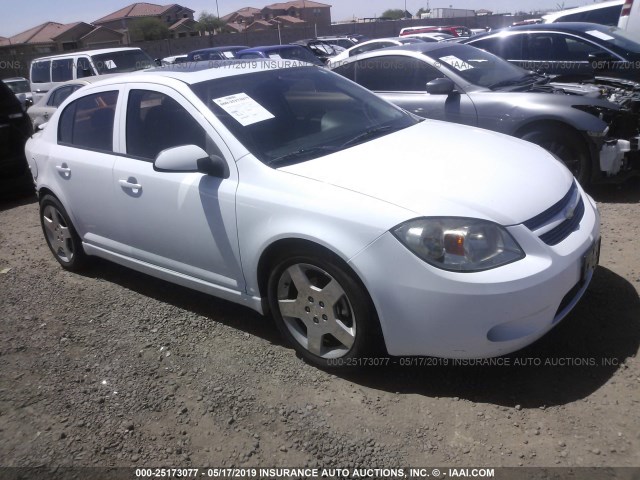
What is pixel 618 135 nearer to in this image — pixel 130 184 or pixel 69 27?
pixel 130 184

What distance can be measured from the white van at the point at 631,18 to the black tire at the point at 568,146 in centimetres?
419

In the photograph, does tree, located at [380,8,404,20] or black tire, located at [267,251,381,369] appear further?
tree, located at [380,8,404,20]

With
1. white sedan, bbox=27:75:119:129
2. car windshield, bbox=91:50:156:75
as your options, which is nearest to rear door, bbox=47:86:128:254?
white sedan, bbox=27:75:119:129

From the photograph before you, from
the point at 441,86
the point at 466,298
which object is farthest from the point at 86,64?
the point at 466,298

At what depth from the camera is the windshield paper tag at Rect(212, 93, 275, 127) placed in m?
3.28

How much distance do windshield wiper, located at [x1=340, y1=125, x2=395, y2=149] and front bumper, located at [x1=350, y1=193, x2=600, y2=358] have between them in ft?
3.16

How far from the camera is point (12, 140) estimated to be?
7324 mm

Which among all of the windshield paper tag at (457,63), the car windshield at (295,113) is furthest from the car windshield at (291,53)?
the car windshield at (295,113)

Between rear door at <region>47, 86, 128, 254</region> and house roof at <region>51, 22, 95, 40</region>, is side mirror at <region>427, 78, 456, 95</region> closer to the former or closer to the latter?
rear door at <region>47, 86, 128, 254</region>

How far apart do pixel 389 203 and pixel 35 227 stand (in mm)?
5159

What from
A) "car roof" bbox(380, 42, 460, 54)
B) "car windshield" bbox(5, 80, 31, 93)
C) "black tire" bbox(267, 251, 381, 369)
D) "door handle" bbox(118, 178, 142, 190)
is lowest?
"car windshield" bbox(5, 80, 31, 93)

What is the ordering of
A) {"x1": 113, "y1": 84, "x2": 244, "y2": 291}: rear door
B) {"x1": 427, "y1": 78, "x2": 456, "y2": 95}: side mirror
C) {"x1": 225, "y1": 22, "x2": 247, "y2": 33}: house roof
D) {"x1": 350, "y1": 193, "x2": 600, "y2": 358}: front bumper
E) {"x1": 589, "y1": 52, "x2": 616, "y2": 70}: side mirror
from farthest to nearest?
{"x1": 225, "y1": 22, "x2": 247, "y2": 33}: house roof < {"x1": 589, "y1": 52, "x2": 616, "y2": 70}: side mirror < {"x1": 427, "y1": 78, "x2": 456, "y2": 95}: side mirror < {"x1": 113, "y1": 84, "x2": 244, "y2": 291}: rear door < {"x1": 350, "y1": 193, "x2": 600, "y2": 358}: front bumper

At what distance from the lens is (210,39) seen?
130 ft

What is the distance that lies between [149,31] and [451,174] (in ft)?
202
